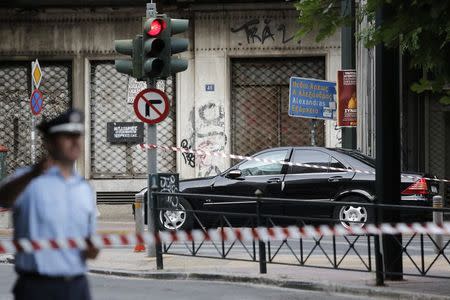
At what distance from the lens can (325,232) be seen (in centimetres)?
1068

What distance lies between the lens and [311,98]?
69.7ft

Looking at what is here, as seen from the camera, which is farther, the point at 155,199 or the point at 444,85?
the point at 155,199

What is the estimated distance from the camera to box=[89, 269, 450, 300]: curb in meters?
10.7

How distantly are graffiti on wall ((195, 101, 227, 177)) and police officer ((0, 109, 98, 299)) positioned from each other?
19.6m

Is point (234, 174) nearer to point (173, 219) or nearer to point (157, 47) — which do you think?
point (173, 219)

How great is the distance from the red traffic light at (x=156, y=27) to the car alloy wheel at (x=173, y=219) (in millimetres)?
2356

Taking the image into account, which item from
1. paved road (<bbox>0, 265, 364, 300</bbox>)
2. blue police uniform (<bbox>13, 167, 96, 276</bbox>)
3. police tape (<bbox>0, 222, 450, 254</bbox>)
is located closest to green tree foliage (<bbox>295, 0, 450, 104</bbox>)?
police tape (<bbox>0, 222, 450, 254</bbox>)

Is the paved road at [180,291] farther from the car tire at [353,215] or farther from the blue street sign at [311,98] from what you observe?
the blue street sign at [311,98]

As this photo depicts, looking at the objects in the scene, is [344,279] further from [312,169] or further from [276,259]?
[312,169]

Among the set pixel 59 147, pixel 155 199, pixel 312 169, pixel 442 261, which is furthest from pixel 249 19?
pixel 59 147

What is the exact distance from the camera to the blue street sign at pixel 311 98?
822 inches

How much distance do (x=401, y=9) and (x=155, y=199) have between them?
15.3ft

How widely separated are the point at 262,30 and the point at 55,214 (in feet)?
66.0

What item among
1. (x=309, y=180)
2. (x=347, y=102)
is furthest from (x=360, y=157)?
(x=347, y=102)
